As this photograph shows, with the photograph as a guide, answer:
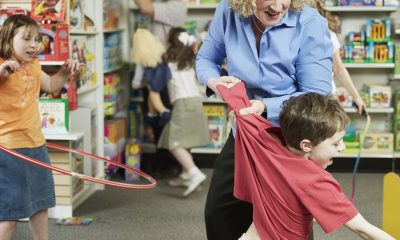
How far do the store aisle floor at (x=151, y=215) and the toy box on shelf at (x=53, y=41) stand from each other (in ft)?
3.37

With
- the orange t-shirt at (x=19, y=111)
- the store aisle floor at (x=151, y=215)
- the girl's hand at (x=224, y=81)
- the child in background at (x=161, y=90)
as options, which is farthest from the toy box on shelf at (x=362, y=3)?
the girl's hand at (x=224, y=81)

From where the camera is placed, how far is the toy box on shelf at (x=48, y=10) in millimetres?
4109

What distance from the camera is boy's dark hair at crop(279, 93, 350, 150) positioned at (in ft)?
6.49

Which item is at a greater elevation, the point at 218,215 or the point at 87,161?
the point at 218,215

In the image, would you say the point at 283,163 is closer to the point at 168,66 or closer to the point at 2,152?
the point at 2,152

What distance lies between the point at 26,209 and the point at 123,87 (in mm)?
3085

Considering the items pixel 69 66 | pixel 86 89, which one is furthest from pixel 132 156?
pixel 69 66

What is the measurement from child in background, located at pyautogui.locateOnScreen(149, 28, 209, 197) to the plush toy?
0.07m

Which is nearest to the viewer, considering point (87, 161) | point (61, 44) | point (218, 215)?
point (218, 215)

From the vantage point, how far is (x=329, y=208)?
1.93 metres

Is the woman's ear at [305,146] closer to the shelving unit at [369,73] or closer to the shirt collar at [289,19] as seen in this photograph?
the shirt collar at [289,19]

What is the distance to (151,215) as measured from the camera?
444cm

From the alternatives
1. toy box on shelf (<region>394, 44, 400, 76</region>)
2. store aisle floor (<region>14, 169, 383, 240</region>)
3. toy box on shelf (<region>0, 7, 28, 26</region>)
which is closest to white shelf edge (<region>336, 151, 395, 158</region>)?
store aisle floor (<region>14, 169, 383, 240</region>)

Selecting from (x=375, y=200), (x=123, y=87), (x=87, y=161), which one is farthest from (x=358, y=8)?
(x=87, y=161)
